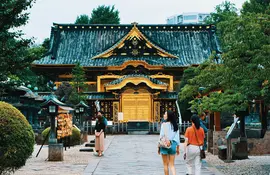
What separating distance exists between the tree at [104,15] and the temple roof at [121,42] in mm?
32796

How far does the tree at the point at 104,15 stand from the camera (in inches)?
3324

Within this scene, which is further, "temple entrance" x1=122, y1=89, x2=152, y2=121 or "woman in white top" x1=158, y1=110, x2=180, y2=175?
"temple entrance" x1=122, y1=89, x2=152, y2=121

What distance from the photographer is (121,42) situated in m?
46.0

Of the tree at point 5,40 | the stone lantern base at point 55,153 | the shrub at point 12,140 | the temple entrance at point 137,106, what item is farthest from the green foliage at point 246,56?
the temple entrance at point 137,106

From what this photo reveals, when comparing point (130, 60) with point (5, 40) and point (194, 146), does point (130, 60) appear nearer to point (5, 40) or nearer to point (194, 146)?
point (5, 40)

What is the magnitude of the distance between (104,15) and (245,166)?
235 ft

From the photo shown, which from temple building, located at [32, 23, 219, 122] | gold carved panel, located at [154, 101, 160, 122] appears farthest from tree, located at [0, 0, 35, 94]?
gold carved panel, located at [154, 101, 160, 122]

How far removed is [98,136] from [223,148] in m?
5.11

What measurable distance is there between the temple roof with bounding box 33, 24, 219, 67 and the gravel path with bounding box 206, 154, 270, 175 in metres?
26.7

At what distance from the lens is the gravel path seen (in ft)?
47.6

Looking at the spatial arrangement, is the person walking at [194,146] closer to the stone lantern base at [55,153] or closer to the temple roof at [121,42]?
the stone lantern base at [55,153]

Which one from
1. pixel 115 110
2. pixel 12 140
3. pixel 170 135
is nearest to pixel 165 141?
pixel 170 135

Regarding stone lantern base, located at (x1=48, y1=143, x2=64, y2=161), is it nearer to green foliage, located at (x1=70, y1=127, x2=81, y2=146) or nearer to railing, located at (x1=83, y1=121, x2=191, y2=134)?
green foliage, located at (x1=70, y1=127, x2=81, y2=146)

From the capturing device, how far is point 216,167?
15.8 metres
